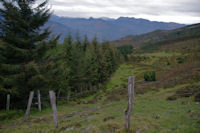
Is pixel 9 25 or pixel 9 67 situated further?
pixel 9 25

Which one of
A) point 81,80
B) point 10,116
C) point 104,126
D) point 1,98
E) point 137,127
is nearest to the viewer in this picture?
point 137,127

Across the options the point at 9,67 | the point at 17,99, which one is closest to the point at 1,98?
the point at 17,99

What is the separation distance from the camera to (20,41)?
56.5ft

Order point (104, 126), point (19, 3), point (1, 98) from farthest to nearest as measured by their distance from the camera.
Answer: point (1, 98), point (19, 3), point (104, 126)

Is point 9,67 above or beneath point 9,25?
beneath

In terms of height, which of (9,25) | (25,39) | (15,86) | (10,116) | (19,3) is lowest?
(10,116)

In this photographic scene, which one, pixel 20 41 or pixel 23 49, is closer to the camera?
pixel 23 49

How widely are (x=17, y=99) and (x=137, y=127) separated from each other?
18897 mm

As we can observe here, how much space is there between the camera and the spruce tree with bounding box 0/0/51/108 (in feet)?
54.4

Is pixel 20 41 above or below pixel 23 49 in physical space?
above

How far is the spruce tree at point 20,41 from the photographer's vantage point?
16578 mm

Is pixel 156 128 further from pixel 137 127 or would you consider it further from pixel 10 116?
pixel 10 116

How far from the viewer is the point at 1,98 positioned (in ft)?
66.8

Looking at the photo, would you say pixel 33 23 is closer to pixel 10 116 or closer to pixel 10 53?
pixel 10 53
